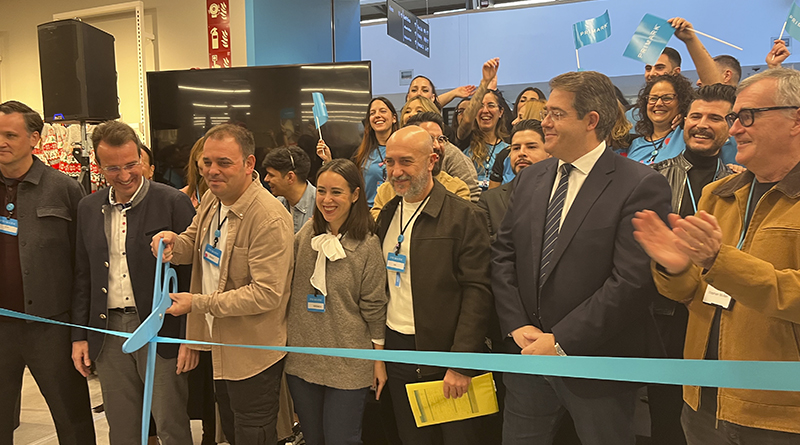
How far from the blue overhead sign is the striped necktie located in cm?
468

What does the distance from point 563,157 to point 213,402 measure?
2403mm

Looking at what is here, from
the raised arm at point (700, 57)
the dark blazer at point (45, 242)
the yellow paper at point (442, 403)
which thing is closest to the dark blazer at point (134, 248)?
the dark blazer at point (45, 242)

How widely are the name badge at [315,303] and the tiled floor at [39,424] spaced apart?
5.53 ft

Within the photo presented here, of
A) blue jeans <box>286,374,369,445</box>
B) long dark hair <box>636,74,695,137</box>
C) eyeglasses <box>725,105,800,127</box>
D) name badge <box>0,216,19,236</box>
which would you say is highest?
long dark hair <box>636,74,695,137</box>

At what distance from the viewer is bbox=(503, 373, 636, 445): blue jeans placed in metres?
1.77

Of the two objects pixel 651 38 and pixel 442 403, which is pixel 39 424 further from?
pixel 651 38

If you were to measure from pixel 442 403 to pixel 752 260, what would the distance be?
3.93 feet

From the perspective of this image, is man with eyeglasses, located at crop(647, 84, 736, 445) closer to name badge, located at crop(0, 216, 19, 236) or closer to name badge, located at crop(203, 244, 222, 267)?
name badge, located at crop(203, 244, 222, 267)

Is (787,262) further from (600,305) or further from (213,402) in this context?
(213,402)

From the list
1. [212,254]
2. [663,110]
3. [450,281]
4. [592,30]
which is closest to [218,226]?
[212,254]

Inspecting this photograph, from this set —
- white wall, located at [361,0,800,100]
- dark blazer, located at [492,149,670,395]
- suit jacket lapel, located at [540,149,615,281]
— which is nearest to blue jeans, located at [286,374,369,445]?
dark blazer, located at [492,149,670,395]

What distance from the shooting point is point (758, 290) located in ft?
4.44

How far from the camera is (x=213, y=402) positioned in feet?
9.89

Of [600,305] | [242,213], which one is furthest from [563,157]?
[242,213]
